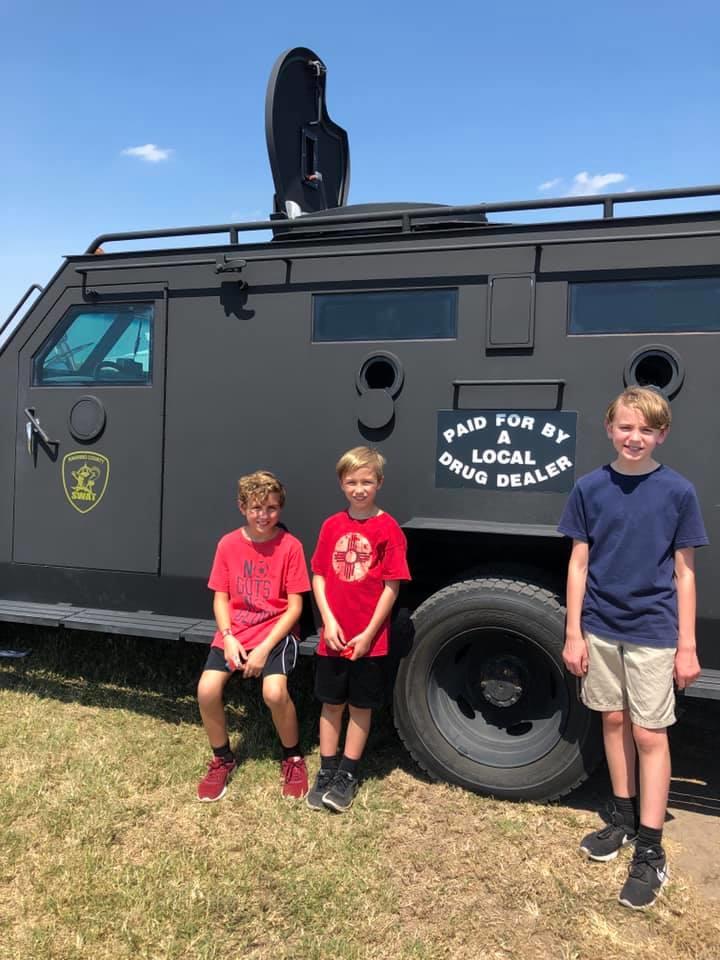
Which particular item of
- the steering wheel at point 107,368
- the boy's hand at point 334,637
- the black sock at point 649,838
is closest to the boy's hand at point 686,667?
the black sock at point 649,838

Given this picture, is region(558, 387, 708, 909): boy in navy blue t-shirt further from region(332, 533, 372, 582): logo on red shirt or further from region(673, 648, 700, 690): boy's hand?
region(332, 533, 372, 582): logo on red shirt

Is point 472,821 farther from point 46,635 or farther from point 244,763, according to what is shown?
point 46,635

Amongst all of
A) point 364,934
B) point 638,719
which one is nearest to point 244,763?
point 364,934

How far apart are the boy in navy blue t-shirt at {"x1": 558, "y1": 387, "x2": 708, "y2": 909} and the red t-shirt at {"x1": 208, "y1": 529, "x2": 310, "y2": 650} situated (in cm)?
125

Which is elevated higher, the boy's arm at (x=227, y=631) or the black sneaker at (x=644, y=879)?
the boy's arm at (x=227, y=631)

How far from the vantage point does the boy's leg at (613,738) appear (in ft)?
9.51

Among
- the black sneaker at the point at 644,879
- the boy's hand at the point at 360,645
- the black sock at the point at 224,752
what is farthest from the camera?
the black sock at the point at 224,752

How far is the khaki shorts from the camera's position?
110 inches

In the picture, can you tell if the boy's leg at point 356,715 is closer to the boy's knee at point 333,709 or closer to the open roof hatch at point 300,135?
the boy's knee at point 333,709

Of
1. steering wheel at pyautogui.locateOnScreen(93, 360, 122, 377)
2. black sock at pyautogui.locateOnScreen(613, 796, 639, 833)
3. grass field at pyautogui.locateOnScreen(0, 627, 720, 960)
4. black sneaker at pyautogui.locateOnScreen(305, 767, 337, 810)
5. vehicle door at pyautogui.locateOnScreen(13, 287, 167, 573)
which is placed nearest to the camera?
grass field at pyautogui.locateOnScreen(0, 627, 720, 960)

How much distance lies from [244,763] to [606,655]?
1825 mm

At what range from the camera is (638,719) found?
2.84 metres

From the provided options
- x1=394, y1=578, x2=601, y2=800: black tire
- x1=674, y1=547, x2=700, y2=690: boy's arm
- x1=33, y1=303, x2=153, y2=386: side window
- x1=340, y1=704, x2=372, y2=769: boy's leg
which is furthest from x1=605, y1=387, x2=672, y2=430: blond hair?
x1=33, y1=303, x2=153, y2=386: side window

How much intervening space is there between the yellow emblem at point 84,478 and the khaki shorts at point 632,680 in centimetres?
263
